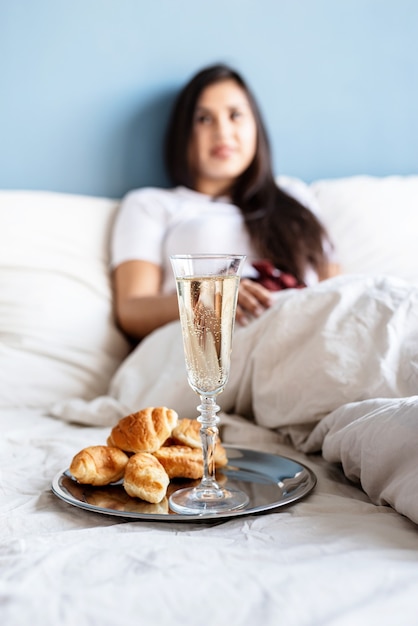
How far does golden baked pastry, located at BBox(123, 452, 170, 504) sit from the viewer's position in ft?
2.81

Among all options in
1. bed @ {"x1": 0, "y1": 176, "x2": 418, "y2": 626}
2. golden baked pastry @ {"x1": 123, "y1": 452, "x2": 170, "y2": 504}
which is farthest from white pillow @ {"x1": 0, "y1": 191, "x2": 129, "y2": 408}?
golden baked pastry @ {"x1": 123, "y1": 452, "x2": 170, "y2": 504}

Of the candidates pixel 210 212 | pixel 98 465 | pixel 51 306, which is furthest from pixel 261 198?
pixel 98 465

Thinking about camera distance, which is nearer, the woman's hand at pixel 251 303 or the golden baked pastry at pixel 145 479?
the golden baked pastry at pixel 145 479

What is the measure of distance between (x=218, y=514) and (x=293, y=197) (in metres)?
1.31

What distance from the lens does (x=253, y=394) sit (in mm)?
1232

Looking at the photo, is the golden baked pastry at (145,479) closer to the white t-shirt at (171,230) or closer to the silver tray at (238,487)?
the silver tray at (238,487)

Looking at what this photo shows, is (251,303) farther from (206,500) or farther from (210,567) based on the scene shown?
(210,567)

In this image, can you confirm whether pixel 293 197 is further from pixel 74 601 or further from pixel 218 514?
pixel 74 601

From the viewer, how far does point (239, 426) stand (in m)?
1.23

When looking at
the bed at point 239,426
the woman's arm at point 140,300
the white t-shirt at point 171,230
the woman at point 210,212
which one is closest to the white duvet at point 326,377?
the bed at point 239,426

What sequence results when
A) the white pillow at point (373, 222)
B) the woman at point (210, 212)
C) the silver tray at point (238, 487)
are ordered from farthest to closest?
the white pillow at point (373, 222), the woman at point (210, 212), the silver tray at point (238, 487)

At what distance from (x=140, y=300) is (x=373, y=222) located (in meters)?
0.72

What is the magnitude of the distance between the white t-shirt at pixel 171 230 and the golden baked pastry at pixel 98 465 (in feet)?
2.87

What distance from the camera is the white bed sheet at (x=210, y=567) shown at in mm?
570
